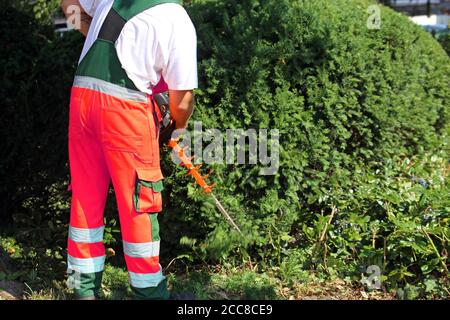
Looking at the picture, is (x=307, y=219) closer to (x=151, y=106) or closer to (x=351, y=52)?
(x=351, y=52)

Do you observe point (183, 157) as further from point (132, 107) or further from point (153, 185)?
point (132, 107)

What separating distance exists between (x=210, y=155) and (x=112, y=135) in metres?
1.06

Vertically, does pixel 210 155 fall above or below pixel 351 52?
→ below

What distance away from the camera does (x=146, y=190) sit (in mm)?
3346

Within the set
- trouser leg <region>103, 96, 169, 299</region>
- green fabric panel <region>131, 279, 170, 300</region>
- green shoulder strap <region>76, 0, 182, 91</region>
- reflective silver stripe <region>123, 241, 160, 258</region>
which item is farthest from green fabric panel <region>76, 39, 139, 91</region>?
green fabric panel <region>131, 279, 170, 300</region>

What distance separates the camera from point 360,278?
13.8ft

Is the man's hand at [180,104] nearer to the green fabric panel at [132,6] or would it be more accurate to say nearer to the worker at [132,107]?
the worker at [132,107]

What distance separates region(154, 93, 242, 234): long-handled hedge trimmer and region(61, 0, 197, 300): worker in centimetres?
6

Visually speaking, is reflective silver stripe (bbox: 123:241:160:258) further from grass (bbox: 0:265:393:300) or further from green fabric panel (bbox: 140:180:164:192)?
grass (bbox: 0:265:393:300)

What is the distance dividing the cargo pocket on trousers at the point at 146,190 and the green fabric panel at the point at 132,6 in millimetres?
787

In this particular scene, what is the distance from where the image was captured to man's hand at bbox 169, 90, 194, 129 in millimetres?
3357
